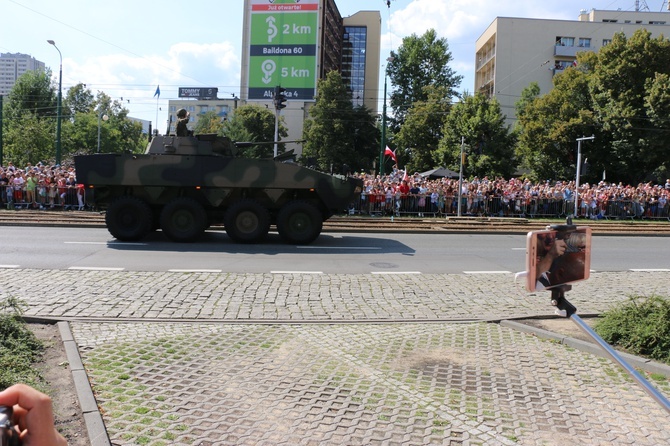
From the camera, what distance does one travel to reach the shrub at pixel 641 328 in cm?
593

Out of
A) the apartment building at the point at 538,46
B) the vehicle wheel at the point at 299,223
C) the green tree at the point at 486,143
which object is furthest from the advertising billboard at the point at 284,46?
the vehicle wheel at the point at 299,223

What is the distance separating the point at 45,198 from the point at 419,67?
53.6 meters

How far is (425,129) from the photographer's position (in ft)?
173

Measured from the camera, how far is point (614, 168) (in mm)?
38312

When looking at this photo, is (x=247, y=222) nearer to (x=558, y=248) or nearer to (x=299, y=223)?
(x=299, y=223)

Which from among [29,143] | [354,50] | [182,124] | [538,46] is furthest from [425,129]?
[354,50]

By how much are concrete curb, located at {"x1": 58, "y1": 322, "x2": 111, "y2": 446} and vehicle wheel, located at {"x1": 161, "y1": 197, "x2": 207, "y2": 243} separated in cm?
922

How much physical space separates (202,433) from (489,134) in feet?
134

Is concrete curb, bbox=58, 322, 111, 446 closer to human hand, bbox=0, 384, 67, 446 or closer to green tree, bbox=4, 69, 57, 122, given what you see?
human hand, bbox=0, 384, 67, 446

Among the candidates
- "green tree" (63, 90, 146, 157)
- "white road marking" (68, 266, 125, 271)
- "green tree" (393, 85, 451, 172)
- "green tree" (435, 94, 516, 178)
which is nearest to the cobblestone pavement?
"white road marking" (68, 266, 125, 271)

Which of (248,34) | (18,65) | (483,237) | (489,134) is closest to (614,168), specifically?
(489,134)

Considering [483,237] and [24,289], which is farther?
[483,237]

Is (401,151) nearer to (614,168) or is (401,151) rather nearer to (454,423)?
(614,168)

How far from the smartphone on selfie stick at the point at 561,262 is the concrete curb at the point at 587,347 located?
93.9 inches
